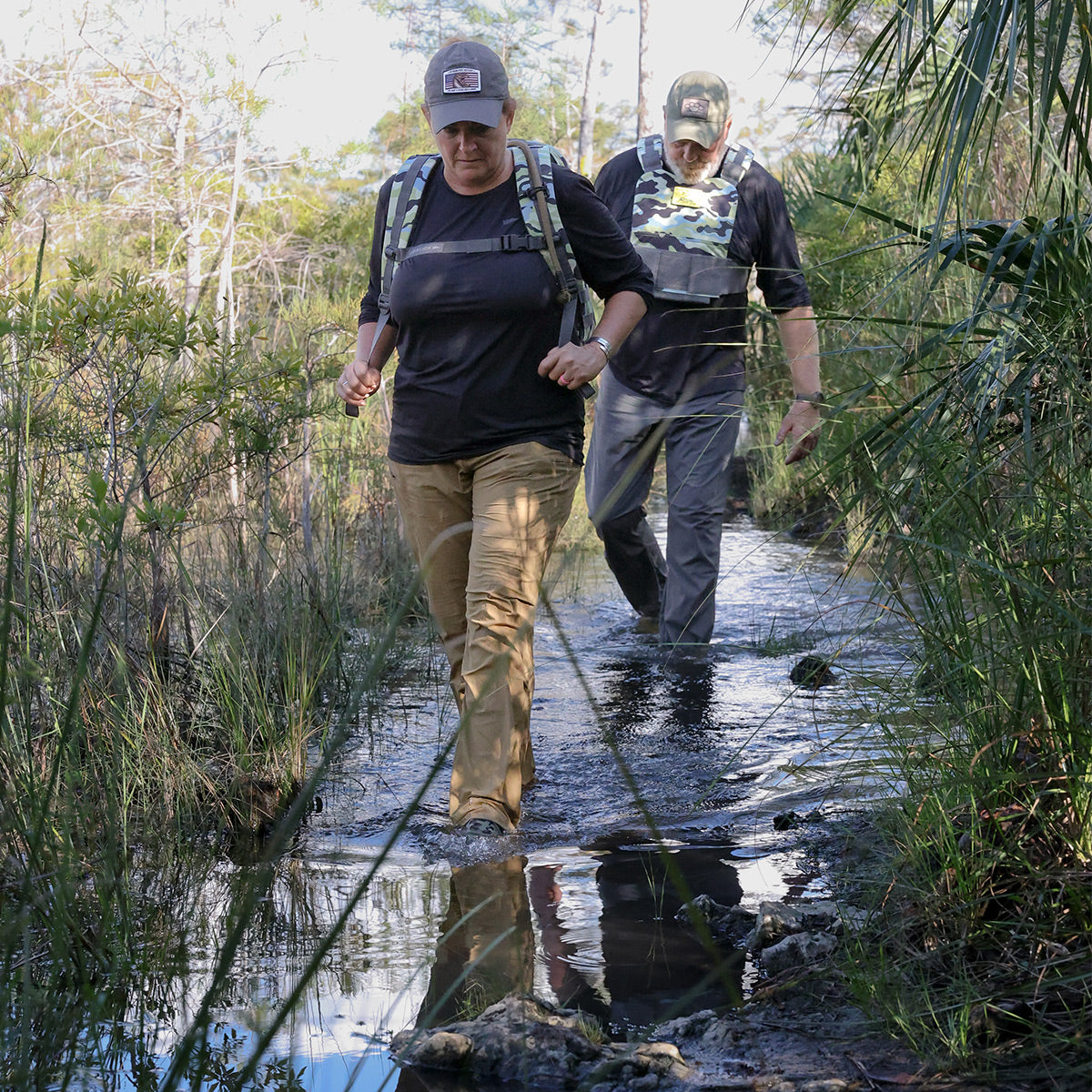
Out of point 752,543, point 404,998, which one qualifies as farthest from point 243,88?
point 404,998

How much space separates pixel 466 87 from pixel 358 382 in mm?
938

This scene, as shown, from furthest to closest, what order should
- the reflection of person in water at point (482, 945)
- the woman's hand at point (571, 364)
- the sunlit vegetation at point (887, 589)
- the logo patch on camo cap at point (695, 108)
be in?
the logo patch on camo cap at point (695, 108) → the woman's hand at point (571, 364) → the reflection of person in water at point (482, 945) → the sunlit vegetation at point (887, 589)

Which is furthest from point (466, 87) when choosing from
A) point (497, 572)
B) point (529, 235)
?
point (497, 572)

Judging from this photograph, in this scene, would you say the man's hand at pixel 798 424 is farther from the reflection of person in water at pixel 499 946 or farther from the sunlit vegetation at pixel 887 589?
the reflection of person in water at pixel 499 946

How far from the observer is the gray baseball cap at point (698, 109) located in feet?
18.2

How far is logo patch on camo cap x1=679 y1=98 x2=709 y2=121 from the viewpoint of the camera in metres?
5.54

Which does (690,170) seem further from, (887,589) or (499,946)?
(499,946)

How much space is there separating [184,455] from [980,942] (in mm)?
4097

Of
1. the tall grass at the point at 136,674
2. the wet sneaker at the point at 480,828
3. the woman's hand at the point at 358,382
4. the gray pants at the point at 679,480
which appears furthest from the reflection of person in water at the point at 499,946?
the gray pants at the point at 679,480

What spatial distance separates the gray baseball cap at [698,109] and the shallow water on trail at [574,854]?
214cm

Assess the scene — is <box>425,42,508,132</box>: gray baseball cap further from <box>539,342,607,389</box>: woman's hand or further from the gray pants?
the gray pants

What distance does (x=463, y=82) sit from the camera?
12.4 ft

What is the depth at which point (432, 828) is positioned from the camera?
4.07m

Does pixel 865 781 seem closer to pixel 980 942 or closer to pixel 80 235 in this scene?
pixel 980 942
